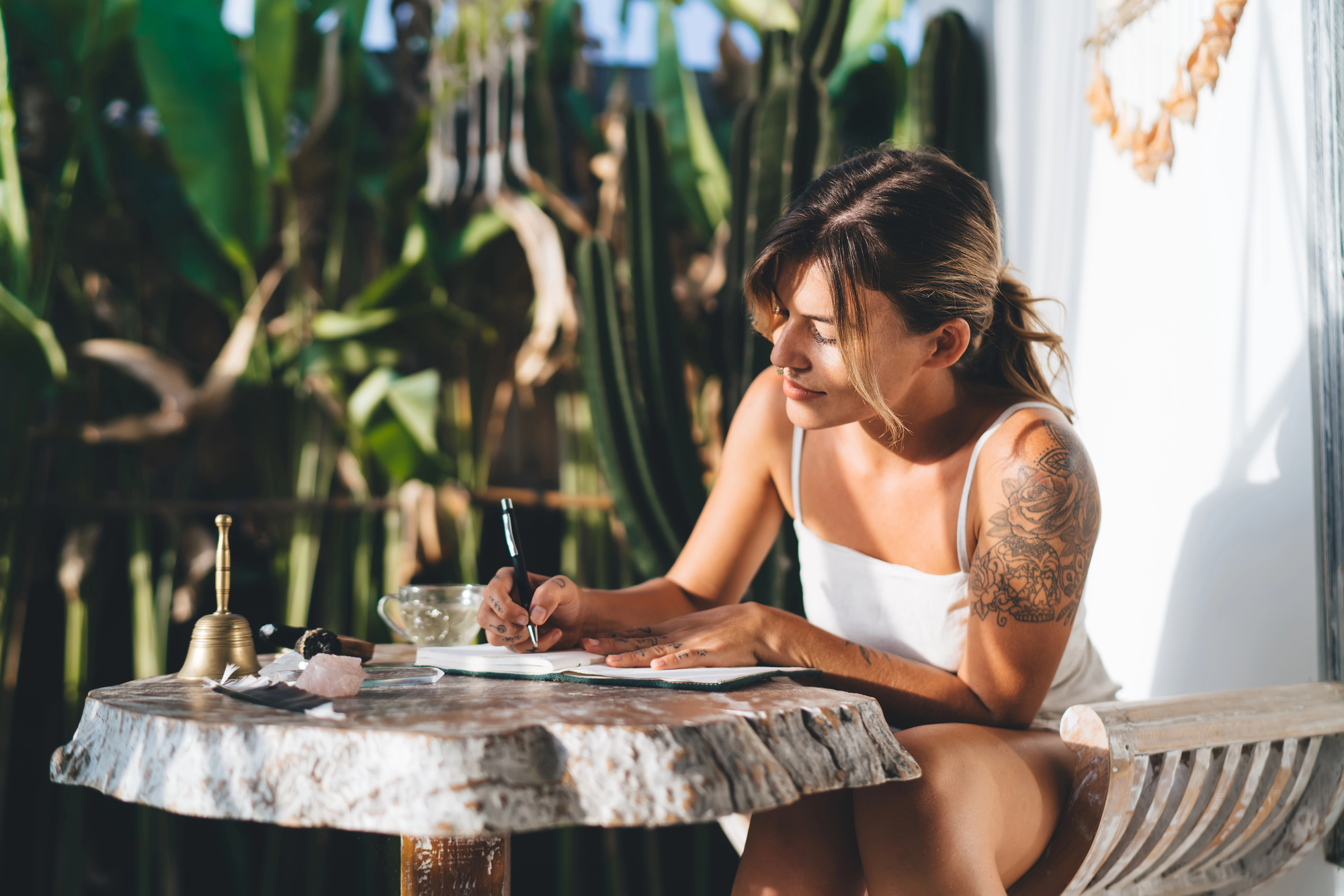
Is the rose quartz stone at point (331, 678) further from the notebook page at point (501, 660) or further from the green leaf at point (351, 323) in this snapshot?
the green leaf at point (351, 323)

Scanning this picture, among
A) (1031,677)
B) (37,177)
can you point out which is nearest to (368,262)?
(37,177)

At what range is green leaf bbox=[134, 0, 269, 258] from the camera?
1.79 m

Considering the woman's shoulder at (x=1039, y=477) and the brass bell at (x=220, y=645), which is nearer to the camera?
the brass bell at (x=220, y=645)

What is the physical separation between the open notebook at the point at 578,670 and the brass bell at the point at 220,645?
0.54 feet

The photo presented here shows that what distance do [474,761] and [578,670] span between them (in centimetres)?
26

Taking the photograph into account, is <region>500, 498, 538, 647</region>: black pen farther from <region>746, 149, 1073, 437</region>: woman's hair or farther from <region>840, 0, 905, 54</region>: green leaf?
<region>840, 0, 905, 54</region>: green leaf

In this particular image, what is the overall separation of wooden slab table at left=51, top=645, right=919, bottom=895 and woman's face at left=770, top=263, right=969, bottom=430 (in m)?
0.41

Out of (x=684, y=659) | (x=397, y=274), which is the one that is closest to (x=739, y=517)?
(x=684, y=659)

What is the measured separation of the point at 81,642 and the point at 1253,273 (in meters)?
2.18

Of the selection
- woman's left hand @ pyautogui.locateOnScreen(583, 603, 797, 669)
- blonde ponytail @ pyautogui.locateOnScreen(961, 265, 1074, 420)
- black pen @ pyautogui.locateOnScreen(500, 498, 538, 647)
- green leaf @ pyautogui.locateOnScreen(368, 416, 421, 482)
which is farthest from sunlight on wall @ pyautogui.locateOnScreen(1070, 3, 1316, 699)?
green leaf @ pyautogui.locateOnScreen(368, 416, 421, 482)

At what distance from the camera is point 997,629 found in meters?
0.97

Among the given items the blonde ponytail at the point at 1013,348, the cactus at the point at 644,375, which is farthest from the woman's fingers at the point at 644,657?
the cactus at the point at 644,375

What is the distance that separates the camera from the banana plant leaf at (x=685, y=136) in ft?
6.98

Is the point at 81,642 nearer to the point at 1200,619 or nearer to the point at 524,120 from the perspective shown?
the point at 524,120
